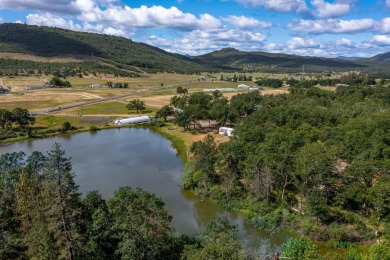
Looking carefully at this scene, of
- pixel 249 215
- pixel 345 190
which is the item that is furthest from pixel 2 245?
pixel 345 190

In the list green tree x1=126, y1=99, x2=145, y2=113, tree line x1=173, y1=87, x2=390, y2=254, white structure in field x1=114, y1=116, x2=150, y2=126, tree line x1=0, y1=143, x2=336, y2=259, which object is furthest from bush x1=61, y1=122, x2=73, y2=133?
tree line x1=0, y1=143, x2=336, y2=259

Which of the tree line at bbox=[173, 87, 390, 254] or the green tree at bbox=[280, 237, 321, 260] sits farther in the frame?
the tree line at bbox=[173, 87, 390, 254]

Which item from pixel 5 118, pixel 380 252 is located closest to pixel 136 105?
pixel 5 118

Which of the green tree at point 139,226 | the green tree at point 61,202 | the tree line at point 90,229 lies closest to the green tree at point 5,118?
the tree line at point 90,229

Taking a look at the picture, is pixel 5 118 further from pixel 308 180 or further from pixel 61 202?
pixel 308 180

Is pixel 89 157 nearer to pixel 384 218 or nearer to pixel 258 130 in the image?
pixel 258 130

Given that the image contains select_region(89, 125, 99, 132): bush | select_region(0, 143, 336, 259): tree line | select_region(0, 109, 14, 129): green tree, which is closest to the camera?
select_region(0, 143, 336, 259): tree line

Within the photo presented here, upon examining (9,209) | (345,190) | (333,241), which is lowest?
(333,241)

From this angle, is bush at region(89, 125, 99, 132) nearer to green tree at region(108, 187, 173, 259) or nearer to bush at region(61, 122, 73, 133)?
bush at region(61, 122, 73, 133)
